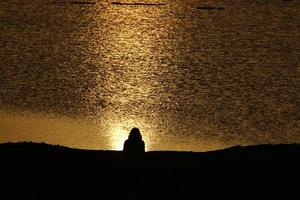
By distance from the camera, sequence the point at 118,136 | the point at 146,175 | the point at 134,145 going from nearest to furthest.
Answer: the point at 146,175, the point at 134,145, the point at 118,136

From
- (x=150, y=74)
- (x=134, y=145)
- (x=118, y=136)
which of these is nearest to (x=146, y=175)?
(x=134, y=145)

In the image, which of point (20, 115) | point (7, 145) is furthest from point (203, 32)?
point (7, 145)

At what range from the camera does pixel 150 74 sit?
105 ft

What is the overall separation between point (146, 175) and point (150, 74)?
56.2 feet

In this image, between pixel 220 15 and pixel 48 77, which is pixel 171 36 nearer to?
pixel 220 15

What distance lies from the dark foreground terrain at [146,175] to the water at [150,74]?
19.4 ft

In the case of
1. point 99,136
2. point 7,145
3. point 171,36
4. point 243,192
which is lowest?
point 243,192

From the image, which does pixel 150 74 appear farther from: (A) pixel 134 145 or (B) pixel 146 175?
(B) pixel 146 175

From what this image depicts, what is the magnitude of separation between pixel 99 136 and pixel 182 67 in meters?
10.4

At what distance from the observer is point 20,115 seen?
24734 millimetres

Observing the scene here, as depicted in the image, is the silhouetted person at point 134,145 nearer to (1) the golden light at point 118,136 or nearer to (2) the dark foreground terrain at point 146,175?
(2) the dark foreground terrain at point 146,175

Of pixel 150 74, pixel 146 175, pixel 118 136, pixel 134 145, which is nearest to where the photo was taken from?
pixel 146 175

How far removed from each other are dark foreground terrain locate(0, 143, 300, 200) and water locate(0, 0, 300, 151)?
5.92 m

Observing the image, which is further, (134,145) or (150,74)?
(150,74)
